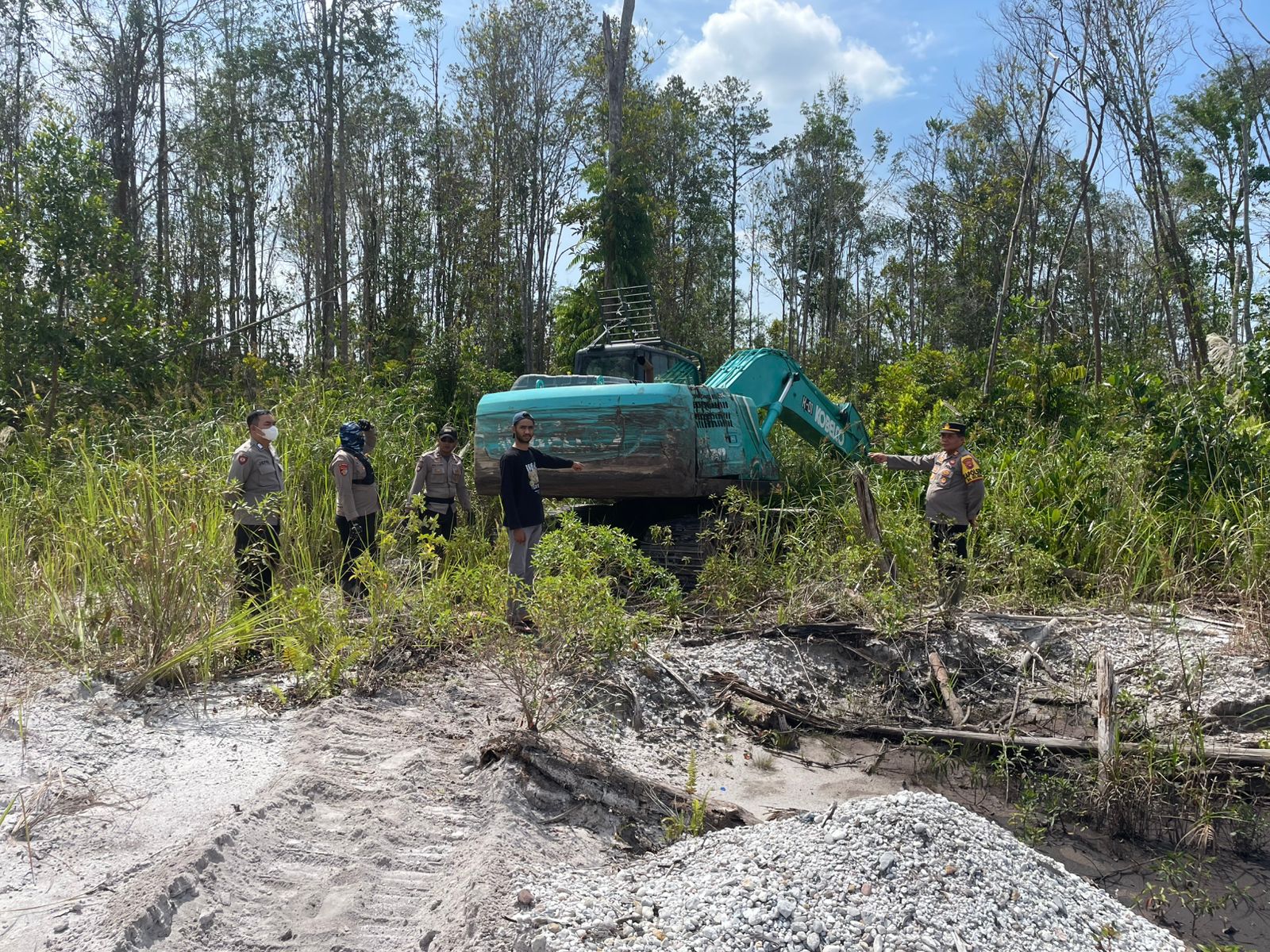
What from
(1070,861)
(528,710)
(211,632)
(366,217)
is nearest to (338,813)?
(528,710)

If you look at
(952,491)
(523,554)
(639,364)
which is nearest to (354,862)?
(523,554)

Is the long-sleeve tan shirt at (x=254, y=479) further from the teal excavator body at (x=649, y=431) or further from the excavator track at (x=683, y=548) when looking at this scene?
the excavator track at (x=683, y=548)

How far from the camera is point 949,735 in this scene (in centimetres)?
496

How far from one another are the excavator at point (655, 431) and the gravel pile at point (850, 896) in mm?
3803

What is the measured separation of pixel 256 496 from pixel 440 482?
1880 mm

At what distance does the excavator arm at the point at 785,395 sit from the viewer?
27.1 feet

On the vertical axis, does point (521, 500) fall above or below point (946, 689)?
above

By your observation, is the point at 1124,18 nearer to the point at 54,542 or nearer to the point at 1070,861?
the point at 1070,861

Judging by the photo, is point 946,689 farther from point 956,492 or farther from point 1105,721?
point 956,492

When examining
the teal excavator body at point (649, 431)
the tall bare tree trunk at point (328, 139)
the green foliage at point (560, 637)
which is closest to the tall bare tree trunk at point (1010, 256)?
the teal excavator body at point (649, 431)

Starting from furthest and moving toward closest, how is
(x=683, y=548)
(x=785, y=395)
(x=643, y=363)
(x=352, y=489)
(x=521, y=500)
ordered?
(x=643, y=363) < (x=785, y=395) < (x=683, y=548) < (x=352, y=489) < (x=521, y=500)

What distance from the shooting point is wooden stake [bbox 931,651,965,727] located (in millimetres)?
5211

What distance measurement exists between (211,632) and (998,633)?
4731mm

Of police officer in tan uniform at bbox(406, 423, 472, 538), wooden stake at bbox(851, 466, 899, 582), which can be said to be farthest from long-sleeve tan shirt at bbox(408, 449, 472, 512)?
wooden stake at bbox(851, 466, 899, 582)
